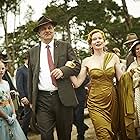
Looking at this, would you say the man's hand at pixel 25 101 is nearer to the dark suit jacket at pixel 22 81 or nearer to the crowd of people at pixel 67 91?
the dark suit jacket at pixel 22 81

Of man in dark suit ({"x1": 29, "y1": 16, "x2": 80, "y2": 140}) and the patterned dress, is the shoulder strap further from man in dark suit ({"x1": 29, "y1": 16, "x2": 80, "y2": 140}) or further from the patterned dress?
the patterned dress

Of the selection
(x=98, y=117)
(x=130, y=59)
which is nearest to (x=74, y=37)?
(x=130, y=59)

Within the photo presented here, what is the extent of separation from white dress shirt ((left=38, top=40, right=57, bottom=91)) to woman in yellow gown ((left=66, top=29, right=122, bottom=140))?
49 centimetres

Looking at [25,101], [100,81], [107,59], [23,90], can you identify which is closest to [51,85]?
[100,81]

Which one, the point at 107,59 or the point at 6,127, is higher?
the point at 107,59

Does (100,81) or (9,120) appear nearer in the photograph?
(9,120)

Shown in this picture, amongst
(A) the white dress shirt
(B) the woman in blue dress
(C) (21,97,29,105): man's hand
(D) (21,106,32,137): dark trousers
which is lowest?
(D) (21,106,32,137): dark trousers

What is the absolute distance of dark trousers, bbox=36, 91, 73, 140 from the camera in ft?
17.5

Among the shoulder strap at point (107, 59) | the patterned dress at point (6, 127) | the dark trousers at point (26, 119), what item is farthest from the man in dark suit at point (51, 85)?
the dark trousers at point (26, 119)

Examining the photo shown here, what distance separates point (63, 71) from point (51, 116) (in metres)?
0.62

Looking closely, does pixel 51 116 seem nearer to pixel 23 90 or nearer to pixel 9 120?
pixel 9 120

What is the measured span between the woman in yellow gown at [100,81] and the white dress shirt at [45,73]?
0.49m

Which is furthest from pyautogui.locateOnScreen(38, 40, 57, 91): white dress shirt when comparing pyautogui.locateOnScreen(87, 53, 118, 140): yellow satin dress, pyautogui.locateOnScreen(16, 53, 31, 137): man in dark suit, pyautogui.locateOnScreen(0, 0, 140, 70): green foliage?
pyautogui.locateOnScreen(0, 0, 140, 70): green foliage

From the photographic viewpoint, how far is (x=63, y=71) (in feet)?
17.3
